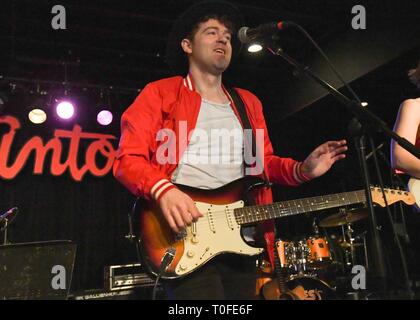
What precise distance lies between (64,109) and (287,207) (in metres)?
5.09

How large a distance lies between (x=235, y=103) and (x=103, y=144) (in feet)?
17.6

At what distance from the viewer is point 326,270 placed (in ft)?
19.8

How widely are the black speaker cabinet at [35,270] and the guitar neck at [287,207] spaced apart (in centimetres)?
201

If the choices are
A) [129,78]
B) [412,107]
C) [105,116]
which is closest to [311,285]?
[412,107]

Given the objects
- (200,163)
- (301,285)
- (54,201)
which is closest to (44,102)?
(54,201)

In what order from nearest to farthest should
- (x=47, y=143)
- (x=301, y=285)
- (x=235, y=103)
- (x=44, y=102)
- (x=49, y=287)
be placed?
(x=235, y=103)
(x=49, y=287)
(x=301, y=285)
(x=44, y=102)
(x=47, y=143)

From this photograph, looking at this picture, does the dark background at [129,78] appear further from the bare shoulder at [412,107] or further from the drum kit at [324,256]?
the bare shoulder at [412,107]

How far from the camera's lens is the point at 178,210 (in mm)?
1681

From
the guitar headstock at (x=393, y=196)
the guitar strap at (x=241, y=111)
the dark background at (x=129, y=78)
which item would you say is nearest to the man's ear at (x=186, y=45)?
the guitar strap at (x=241, y=111)

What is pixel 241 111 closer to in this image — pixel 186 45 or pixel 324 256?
pixel 186 45

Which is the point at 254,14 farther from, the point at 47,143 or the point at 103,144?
the point at 47,143

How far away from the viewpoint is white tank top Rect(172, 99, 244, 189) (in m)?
2.07

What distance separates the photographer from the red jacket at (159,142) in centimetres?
184

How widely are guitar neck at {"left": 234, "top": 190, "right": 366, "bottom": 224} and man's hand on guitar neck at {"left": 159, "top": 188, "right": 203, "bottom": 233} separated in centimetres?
46
